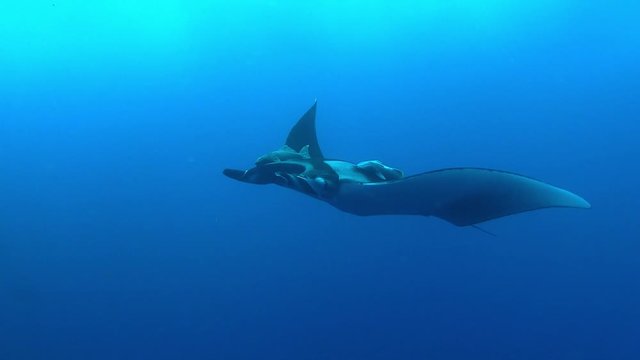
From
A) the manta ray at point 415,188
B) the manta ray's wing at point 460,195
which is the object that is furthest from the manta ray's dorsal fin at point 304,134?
the manta ray's wing at point 460,195

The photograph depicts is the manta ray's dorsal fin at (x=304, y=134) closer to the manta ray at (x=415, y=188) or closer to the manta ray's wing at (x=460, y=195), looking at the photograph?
the manta ray at (x=415, y=188)

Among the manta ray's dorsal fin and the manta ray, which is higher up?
the manta ray's dorsal fin

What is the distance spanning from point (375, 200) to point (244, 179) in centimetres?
111

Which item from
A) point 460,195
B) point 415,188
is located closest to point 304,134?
point 415,188

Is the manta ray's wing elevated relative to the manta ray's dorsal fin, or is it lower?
lower

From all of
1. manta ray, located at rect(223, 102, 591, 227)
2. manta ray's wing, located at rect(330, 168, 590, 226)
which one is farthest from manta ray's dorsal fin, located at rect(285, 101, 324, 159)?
manta ray's wing, located at rect(330, 168, 590, 226)

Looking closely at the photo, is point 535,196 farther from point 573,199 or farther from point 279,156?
point 279,156

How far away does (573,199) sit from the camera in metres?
2.57

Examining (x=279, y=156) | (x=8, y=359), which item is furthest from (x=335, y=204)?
(x=8, y=359)

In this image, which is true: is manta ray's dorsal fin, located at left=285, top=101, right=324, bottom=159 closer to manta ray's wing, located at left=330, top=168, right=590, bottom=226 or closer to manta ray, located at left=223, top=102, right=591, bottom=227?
manta ray, located at left=223, top=102, right=591, bottom=227

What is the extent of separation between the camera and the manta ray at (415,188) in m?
2.65

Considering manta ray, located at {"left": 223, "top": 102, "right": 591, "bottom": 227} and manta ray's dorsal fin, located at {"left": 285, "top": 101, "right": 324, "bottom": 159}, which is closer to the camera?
manta ray, located at {"left": 223, "top": 102, "right": 591, "bottom": 227}

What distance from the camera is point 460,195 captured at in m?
2.90

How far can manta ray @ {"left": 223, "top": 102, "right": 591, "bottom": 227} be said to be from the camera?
8.70ft
